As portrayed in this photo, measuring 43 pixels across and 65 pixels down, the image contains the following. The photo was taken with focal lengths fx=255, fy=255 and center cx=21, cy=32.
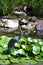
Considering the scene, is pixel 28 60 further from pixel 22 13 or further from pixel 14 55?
pixel 22 13

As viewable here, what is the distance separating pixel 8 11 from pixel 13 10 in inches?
19.0

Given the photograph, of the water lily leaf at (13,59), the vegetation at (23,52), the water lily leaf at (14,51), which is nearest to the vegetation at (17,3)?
the vegetation at (23,52)

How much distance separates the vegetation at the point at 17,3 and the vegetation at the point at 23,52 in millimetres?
7355

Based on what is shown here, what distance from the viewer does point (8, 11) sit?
520 inches

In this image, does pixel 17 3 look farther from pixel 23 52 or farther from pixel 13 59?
pixel 13 59

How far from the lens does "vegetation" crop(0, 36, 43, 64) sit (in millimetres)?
5223

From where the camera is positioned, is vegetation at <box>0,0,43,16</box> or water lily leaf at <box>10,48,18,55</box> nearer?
water lily leaf at <box>10,48,18,55</box>

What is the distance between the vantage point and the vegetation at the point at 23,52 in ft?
17.1

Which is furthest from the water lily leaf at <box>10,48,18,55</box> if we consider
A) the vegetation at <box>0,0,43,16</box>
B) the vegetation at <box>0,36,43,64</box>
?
the vegetation at <box>0,0,43,16</box>

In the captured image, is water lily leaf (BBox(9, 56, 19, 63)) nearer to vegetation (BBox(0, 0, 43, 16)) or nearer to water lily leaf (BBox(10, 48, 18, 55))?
water lily leaf (BBox(10, 48, 18, 55))

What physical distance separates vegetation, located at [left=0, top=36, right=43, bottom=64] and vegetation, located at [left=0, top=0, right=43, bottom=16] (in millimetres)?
7355

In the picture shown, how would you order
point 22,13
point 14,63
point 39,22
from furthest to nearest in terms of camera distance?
point 22,13
point 39,22
point 14,63

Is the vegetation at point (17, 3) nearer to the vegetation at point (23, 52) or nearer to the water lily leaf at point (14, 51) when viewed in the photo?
the vegetation at point (23, 52)

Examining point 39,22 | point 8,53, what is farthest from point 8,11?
point 8,53
